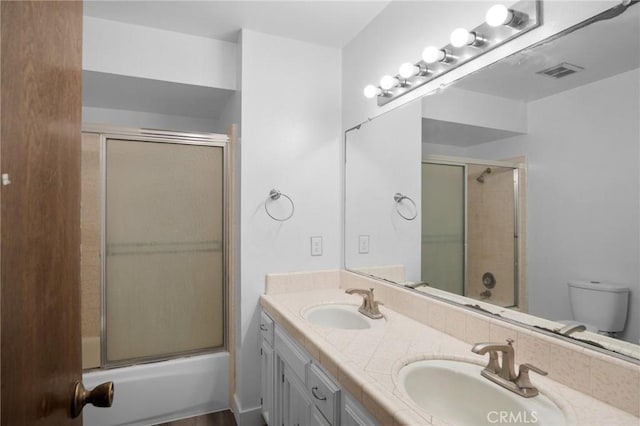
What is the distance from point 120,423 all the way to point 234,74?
2316 millimetres

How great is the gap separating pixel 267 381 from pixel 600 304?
1.62 m

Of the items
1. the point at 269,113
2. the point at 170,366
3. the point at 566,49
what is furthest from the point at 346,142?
the point at 170,366

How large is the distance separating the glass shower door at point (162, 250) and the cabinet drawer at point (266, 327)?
394 millimetres

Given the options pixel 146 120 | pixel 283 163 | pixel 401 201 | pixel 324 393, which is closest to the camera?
pixel 324 393

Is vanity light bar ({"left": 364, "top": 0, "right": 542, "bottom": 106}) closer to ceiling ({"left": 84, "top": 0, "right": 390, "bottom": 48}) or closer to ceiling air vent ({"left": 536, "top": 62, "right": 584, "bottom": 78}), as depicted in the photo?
ceiling air vent ({"left": 536, "top": 62, "right": 584, "bottom": 78})

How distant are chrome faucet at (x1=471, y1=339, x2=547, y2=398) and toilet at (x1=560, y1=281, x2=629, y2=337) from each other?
23cm

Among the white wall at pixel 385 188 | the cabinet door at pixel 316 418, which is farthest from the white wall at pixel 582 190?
the cabinet door at pixel 316 418

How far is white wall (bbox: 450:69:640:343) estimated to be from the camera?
A: 3.05 ft

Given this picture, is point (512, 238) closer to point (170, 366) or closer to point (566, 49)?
point (566, 49)

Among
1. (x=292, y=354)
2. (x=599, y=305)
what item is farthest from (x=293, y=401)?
(x=599, y=305)

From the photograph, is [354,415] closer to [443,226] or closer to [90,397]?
[90,397]

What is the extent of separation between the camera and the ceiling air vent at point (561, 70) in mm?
1057

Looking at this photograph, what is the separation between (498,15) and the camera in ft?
3.86

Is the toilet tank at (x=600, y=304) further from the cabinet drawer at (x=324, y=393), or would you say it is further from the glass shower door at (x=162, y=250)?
the glass shower door at (x=162, y=250)
